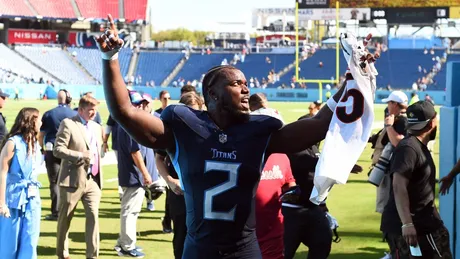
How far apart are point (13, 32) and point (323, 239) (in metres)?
67.9

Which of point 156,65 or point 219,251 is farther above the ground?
point 219,251

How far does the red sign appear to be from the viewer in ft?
234

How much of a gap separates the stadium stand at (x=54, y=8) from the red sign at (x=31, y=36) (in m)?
1.69

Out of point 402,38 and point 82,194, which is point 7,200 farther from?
point 402,38

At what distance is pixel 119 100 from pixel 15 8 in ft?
230

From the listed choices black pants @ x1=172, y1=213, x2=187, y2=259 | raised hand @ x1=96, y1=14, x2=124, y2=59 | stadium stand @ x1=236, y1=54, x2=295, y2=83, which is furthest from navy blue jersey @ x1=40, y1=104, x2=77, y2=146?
stadium stand @ x1=236, y1=54, x2=295, y2=83

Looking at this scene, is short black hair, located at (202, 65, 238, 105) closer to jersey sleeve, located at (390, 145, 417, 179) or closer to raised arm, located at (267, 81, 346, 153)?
raised arm, located at (267, 81, 346, 153)

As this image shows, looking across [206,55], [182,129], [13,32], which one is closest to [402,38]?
[206,55]

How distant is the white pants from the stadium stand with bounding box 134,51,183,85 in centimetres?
5811

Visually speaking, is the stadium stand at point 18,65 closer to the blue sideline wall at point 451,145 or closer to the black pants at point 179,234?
the black pants at point 179,234

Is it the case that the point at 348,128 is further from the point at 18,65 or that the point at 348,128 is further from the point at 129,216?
the point at 18,65

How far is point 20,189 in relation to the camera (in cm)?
756

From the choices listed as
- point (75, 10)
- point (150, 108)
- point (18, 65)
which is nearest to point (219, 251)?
point (150, 108)

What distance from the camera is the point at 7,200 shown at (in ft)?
24.8
